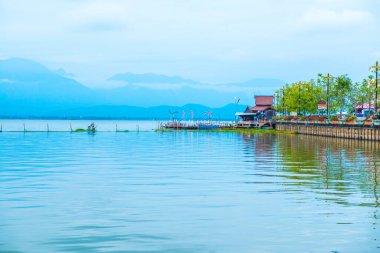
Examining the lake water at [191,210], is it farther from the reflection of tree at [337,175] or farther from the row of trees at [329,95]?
the row of trees at [329,95]

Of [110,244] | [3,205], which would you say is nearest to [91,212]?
[3,205]

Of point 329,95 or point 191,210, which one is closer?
point 191,210

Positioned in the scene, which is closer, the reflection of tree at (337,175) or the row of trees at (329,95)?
the reflection of tree at (337,175)

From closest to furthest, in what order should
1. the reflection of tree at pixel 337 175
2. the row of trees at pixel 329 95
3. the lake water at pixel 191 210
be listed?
the lake water at pixel 191 210 → the reflection of tree at pixel 337 175 → the row of trees at pixel 329 95

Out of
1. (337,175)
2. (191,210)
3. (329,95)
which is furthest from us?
(329,95)

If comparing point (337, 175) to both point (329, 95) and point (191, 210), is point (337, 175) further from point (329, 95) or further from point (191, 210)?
point (329, 95)

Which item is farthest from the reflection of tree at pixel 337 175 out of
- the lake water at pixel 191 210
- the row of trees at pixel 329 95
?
the row of trees at pixel 329 95

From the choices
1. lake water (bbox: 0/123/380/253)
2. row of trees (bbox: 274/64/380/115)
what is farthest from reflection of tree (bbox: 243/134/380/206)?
row of trees (bbox: 274/64/380/115)

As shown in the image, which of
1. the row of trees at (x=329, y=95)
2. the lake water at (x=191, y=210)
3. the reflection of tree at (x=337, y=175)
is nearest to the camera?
the lake water at (x=191, y=210)

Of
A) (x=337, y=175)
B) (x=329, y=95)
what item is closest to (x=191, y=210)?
(x=337, y=175)

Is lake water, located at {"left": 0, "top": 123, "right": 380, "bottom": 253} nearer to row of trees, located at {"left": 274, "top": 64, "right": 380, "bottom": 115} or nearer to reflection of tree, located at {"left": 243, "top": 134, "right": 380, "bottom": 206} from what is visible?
reflection of tree, located at {"left": 243, "top": 134, "right": 380, "bottom": 206}

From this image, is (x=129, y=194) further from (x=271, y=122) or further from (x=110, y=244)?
(x=271, y=122)

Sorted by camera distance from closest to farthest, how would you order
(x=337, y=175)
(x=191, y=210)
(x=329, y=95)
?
1. (x=191, y=210)
2. (x=337, y=175)
3. (x=329, y=95)

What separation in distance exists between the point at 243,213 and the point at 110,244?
8.19 metres
